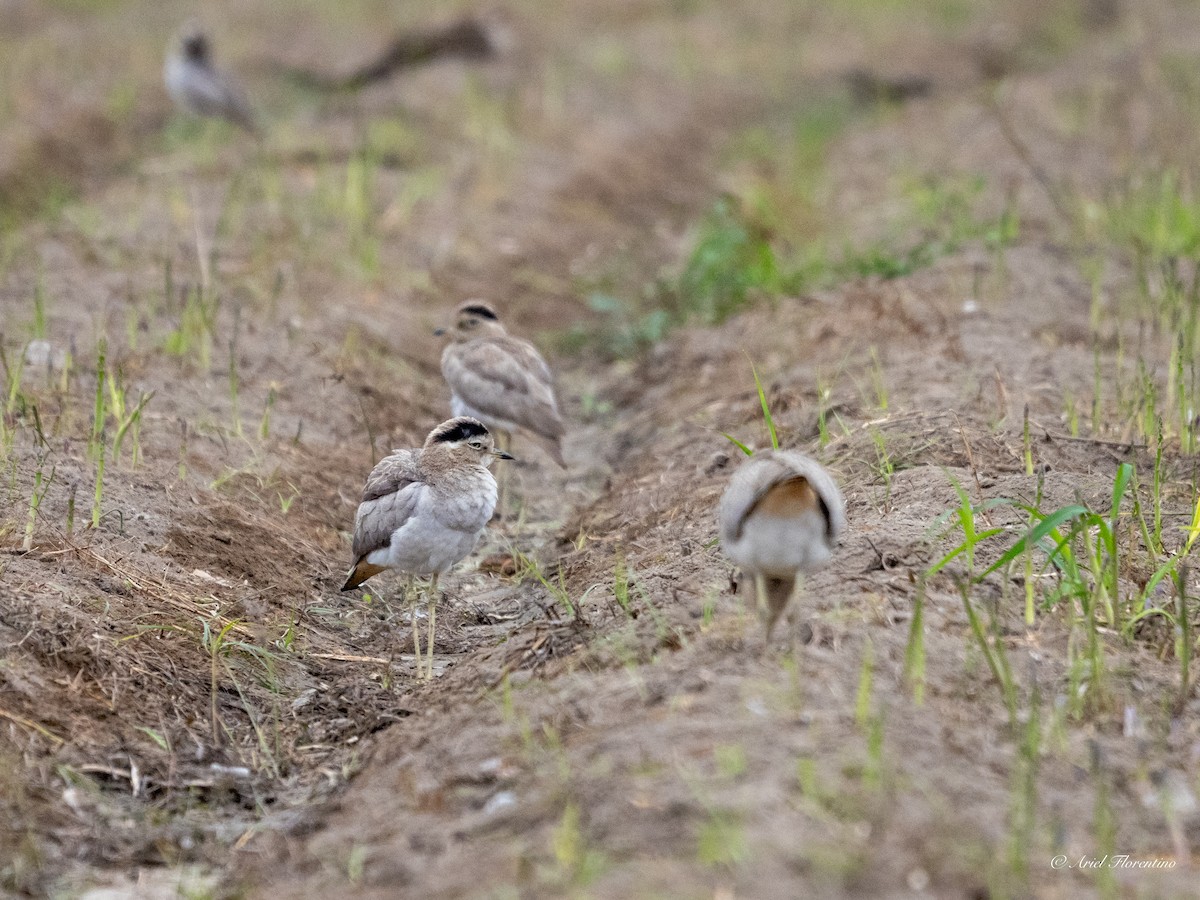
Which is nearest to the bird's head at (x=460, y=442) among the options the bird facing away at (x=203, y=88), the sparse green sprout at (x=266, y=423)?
the sparse green sprout at (x=266, y=423)

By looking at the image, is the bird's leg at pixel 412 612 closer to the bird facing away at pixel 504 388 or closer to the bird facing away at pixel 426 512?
the bird facing away at pixel 426 512

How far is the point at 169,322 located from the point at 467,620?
3.53m

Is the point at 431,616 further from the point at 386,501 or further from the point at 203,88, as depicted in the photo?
the point at 203,88

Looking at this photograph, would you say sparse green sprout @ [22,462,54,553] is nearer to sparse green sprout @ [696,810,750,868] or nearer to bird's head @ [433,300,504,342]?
bird's head @ [433,300,504,342]

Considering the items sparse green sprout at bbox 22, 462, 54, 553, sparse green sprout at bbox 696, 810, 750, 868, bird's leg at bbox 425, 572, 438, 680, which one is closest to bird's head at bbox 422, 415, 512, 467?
bird's leg at bbox 425, 572, 438, 680

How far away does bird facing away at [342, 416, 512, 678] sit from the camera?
664 cm

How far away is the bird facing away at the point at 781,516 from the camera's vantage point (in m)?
4.85

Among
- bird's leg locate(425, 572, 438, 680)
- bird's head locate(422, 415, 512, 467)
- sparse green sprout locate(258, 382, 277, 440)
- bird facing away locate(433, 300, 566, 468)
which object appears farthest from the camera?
bird facing away locate(433, 300, 566, 468)

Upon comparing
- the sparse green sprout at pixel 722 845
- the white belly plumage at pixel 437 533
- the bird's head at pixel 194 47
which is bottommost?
the sparse green sprout at pixel 722 845

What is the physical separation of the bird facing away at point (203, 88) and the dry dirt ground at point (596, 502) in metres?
0.30

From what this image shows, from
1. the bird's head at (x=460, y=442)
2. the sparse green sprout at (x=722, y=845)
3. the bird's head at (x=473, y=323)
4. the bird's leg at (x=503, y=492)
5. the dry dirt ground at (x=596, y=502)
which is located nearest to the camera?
the sparse green sprout at (x=722, y=845)

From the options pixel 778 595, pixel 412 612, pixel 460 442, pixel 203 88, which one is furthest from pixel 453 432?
pixel 203 88

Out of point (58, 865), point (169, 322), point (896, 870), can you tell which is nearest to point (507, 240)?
point (169, 322)

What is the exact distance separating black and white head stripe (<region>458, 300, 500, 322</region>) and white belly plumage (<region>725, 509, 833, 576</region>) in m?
4.89
